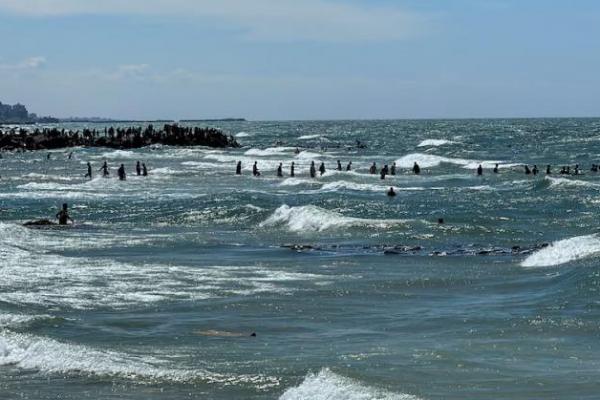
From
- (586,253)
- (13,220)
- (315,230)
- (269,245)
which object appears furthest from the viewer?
(13,220)

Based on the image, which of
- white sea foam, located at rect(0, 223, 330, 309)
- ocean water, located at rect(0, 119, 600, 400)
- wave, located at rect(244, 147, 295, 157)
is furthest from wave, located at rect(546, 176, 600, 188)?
wave, located at rect(244, 147, 295, 157)

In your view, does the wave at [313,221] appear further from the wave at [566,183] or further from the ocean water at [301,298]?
the wave at [566,183]

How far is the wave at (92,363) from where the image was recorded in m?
15.9

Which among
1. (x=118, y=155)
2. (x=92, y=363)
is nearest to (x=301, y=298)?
(x=92, y=363)

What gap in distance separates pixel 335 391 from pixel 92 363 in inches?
161

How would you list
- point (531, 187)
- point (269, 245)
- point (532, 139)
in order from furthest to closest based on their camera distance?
point (532, 139) → point (531, 187) → point (269, 245)

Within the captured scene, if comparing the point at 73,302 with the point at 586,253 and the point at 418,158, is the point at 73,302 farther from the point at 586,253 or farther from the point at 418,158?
the point at 418,158

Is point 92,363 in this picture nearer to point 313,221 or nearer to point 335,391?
point 335,391

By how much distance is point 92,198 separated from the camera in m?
53.1

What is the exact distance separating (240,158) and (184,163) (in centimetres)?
989

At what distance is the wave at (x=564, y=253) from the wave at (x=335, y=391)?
14.5 meters

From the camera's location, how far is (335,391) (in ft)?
48.5

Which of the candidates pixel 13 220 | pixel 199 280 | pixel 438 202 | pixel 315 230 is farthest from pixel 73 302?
pixel 438 202

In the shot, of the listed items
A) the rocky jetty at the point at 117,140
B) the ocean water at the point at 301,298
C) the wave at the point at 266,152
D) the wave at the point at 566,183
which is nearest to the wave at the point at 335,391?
the ocean water at the point at 301,298
